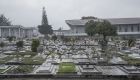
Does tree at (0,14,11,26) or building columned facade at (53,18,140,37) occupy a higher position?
tree at (0,14,11,26)

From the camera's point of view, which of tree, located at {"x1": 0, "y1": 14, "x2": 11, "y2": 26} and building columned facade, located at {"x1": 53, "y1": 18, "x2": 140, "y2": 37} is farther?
tree, located at {"x1": 0, "y1": 14, "x2": 11, "y2": 26}

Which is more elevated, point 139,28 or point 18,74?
point 139,28

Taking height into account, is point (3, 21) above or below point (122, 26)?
above

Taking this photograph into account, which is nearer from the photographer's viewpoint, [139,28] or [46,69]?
[46,69]

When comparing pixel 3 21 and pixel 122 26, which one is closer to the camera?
pixel 122 26

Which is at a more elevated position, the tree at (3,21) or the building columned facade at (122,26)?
the tree at (3,21)

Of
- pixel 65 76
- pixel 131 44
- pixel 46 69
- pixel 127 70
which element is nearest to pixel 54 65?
pixel 46 69

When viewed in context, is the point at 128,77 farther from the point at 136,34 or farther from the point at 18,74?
the point at 136,34

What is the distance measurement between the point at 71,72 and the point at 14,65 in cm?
628

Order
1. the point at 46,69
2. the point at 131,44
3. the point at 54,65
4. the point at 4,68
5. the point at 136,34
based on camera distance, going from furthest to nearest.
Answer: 1. the point at 136,34
2. the point at 131,44
3. the point at 54,65
4. the point at 4,68
5. the point at 46,69

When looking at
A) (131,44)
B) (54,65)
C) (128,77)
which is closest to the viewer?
(128,77)

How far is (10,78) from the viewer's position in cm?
1784

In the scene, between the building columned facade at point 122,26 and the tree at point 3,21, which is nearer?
the building columned facade at point 122,26

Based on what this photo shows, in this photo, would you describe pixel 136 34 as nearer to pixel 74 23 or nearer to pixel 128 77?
pixel 74 23
